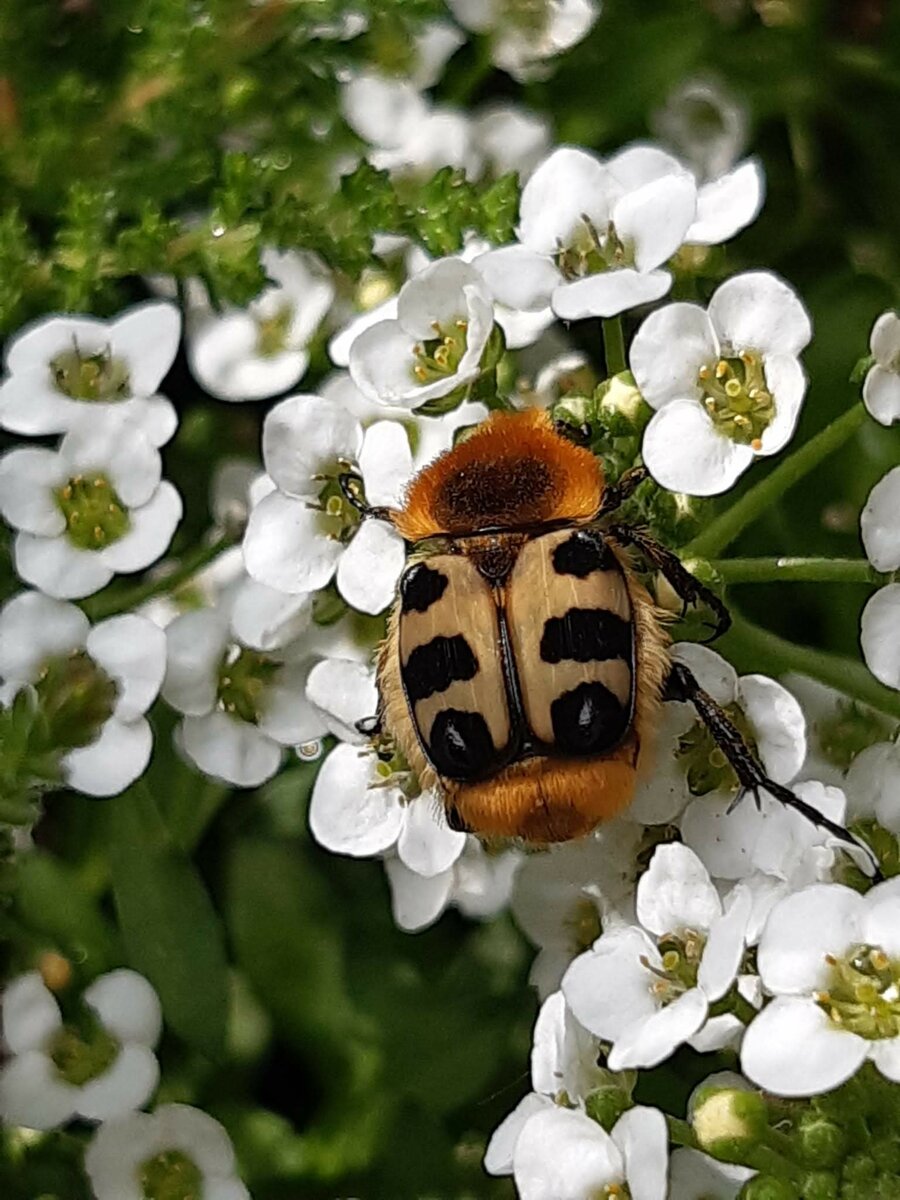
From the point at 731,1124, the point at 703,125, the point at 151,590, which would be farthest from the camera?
the point at 703,125

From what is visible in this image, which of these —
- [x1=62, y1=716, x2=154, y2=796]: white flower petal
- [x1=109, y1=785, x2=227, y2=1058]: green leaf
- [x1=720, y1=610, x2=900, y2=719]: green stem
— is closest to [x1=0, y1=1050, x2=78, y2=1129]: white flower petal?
[x1=109, y1=785, x2=227, y2=1058]: green leaf

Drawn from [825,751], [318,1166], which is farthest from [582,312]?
[318,1166]

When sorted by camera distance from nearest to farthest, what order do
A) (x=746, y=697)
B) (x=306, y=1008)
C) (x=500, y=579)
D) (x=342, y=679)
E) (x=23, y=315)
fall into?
1. (x=500, y=579)
2. (x=746, y=697)
3. (x=342, y=679)
4. (x=23, y=315)
5. (x=306, y=1008)

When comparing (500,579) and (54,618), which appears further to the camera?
(54,618)

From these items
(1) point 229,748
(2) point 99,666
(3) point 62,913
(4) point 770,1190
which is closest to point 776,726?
(4) point 770,1190

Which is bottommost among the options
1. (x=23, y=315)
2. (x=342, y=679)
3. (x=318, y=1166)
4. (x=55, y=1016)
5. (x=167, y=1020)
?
(x=318, y=1166)

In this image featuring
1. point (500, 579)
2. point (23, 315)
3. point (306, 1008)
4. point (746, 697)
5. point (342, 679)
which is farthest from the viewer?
point (306, 1008)

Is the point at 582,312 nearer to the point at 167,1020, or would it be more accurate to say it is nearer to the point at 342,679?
the point at 342,679

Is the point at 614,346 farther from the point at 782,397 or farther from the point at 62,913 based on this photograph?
the point at 62,913
